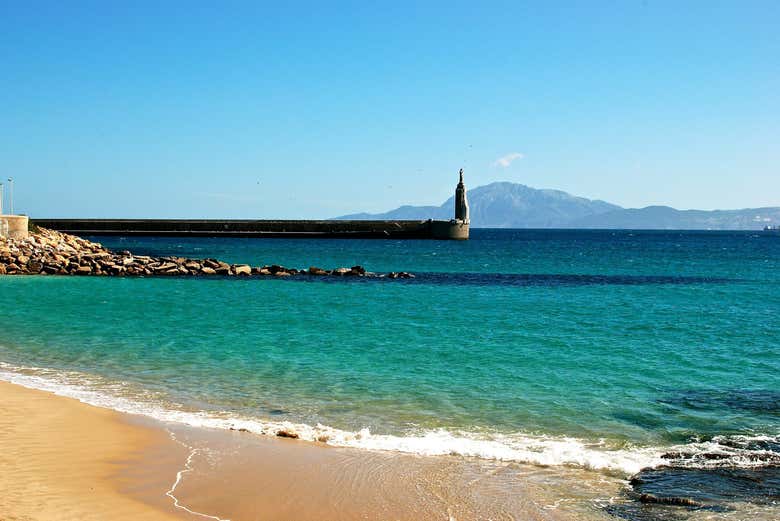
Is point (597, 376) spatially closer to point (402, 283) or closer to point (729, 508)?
point (729, 508)

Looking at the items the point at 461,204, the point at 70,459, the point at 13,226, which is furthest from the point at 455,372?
the point at 461,204

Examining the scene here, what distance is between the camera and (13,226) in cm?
3953

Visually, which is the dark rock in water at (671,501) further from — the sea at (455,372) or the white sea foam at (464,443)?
the white sea foam at (464,443)

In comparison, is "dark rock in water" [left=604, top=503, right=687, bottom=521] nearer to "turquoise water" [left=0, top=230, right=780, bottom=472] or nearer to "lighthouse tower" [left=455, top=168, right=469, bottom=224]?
"turquoise water" [left=0, top=230, right=780, bottom=472]

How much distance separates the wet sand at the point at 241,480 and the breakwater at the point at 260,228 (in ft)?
310

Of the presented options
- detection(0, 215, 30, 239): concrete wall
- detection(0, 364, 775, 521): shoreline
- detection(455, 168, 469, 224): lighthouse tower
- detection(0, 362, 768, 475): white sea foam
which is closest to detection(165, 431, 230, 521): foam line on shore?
detection(0, 364, 775, 521): shoreline

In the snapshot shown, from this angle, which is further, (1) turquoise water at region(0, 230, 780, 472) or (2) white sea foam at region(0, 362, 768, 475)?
(1) turquoise water at region(0, 230, 780, 472)

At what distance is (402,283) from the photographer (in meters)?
35.2

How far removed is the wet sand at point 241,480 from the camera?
6672 millimetres

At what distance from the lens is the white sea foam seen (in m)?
8.58

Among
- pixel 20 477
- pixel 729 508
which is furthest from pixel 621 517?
pixel 20 477

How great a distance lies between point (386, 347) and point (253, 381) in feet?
15.0

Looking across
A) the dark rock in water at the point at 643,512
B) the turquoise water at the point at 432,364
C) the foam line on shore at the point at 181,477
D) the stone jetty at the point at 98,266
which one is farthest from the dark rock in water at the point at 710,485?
the stone jetty at the point at 98,266

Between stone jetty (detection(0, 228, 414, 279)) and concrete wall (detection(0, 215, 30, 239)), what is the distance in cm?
38
